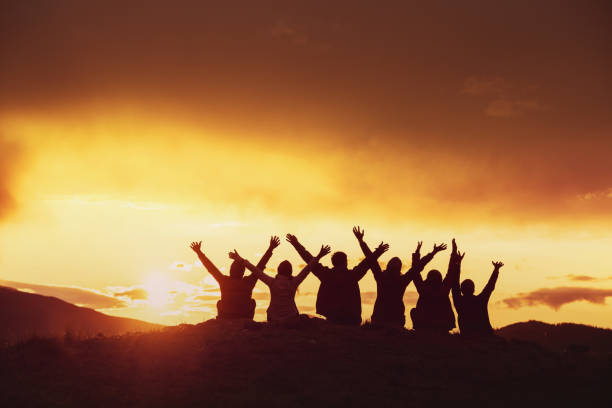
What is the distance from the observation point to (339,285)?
23.3 meters

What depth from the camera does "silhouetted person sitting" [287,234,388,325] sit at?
23.4 meters

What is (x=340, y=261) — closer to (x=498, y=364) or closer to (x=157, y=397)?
(x=498, y=364)

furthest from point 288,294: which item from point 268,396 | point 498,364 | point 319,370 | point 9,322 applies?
point 9,322

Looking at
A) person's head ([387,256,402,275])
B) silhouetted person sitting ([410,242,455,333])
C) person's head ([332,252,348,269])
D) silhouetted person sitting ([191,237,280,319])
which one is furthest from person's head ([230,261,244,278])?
silhouetted person sitting ([410,242,455,333])

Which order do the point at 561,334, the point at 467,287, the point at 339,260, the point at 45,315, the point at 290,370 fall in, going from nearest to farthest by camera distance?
the point at 290,370
the point at 339,260
the point at 467,287
the point at 561,334
the point at 45,315

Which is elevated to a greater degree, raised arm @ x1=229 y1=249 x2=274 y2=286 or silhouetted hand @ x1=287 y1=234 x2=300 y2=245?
silhouetted hand @ x1=287 y1=234 x2=300 y2=245

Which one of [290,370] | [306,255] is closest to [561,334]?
[306,255]

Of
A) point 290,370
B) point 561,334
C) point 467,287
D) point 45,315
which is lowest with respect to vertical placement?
point 290,370

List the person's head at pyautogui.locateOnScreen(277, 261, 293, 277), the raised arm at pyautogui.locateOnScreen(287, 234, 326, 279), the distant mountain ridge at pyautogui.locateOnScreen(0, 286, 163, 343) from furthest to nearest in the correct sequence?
the distant mountain ridge at pyautogui.locateOnScreen(0, 286, 163, 343), the raised arm at pyautogui.locateOnScreen(287, 234, 326, 279), the person's head at pyautogui.locateOnScreen(277, 261, 293, 277)

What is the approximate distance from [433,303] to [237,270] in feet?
24.0

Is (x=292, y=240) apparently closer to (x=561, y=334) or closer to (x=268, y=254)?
(x=268, y=254)

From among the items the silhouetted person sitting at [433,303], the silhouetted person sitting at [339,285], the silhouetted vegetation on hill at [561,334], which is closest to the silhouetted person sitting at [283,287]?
the silhouetted person sitting at [339,285]

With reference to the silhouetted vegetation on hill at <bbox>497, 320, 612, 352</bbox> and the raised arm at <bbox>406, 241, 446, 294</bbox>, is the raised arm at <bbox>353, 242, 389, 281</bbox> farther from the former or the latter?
the silhouetted vegetation on hill at <bbox>497, 320, 612, 352</bbox>

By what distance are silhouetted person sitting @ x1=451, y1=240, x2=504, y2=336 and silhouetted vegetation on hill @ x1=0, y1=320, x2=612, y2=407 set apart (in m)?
0.71
